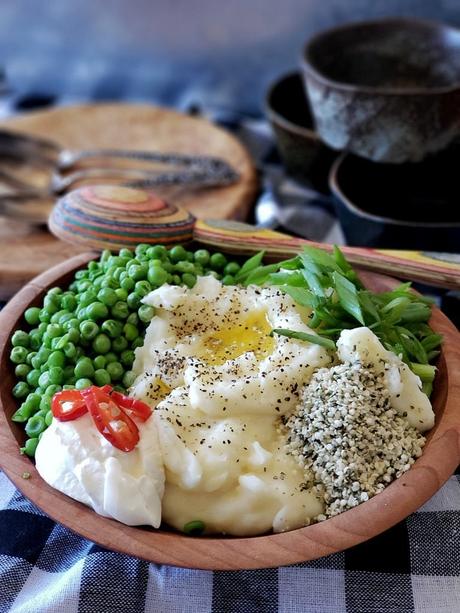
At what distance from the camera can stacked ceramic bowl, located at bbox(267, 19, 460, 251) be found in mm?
2627

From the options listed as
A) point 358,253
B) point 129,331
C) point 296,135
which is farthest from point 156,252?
point 296,135

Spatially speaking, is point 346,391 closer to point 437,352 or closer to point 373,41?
point 437,352

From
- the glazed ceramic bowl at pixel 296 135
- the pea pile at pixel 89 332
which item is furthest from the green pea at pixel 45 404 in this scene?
the glazed ceramic bowl at pixel 296 135

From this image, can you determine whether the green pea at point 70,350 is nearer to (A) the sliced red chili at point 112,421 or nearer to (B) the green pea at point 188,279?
(A) the sliced red chili at point 112,421

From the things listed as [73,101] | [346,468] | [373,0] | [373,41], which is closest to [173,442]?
[346,468]

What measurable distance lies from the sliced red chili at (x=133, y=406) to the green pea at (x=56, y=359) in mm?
241

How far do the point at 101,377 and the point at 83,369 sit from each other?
0.05 meters

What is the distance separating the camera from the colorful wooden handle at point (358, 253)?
85.0 inches

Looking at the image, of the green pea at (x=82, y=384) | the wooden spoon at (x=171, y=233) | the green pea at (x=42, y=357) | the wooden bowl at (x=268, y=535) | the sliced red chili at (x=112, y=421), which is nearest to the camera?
the wooden bowl at (x=268, y=535)

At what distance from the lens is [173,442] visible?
1.71 metres

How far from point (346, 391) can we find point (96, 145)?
8.08ft

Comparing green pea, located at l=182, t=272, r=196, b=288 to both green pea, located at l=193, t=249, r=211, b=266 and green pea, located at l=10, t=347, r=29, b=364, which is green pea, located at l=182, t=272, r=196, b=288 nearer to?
green pea, located at l=193, t=249, r=211, b=266

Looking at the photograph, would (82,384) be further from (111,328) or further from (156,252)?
(156,252)

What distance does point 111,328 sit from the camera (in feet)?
6.51
